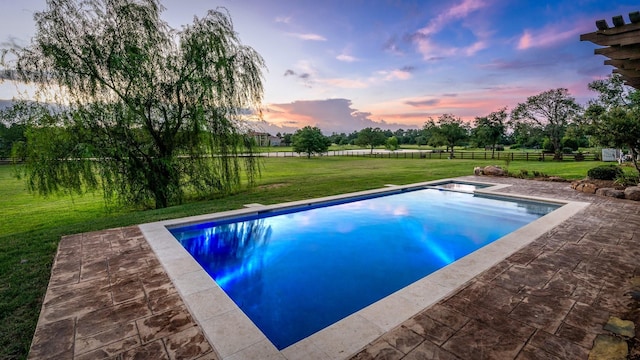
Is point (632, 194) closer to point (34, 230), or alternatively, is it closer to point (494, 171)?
point (494, 171)

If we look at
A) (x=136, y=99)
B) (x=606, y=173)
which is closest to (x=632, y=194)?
(x=606, y=173)

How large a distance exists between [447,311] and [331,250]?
124 inches

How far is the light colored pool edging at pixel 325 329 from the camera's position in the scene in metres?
2.15

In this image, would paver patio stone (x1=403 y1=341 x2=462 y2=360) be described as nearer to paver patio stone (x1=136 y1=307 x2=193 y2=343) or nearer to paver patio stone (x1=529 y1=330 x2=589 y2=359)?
paver patio stone (x1=529 y1=330 x2=589 y2=359)

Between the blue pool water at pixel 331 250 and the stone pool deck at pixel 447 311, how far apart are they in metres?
1.02

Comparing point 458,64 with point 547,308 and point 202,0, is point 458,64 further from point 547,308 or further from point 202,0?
point 547,308

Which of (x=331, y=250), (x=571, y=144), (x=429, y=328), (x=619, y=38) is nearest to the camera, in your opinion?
(x=429, y=328)

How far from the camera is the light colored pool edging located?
215 centimetres

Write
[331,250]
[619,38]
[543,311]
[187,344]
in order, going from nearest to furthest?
[187,344] < [543,311] < [619,38] < [331,250]

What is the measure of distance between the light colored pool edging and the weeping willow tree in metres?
4.31

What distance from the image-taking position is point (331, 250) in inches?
220

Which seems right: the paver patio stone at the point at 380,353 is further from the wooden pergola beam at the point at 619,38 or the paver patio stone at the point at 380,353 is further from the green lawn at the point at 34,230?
the wooden pergola beam at the point at 619,38

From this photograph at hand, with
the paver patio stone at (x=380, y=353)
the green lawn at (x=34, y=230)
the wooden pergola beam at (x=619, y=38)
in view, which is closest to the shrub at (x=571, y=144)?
the green lawn at (x=34, y=230)

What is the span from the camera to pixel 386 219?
293 inches
